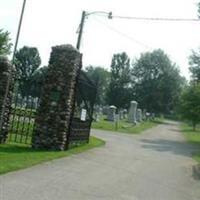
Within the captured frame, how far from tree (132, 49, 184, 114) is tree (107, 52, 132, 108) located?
208 centimetres

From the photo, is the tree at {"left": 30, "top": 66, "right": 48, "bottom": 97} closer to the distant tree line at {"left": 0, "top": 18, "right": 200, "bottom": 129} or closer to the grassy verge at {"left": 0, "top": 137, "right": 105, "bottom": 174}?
the grassy verge at {"left": 0, "top": 137, "right": 105, "bottom": 174}

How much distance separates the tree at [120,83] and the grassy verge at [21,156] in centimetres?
9183

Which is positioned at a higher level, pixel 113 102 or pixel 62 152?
pixel 113 102

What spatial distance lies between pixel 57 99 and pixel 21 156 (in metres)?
3.78

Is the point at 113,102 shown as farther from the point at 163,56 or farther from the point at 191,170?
the point at 191,170

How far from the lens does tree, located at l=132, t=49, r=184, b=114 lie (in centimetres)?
10569

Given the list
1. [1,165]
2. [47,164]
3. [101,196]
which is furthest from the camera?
[47,164]

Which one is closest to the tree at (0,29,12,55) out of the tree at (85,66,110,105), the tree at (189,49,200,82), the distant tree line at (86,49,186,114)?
the tree at (189,49,200,82)

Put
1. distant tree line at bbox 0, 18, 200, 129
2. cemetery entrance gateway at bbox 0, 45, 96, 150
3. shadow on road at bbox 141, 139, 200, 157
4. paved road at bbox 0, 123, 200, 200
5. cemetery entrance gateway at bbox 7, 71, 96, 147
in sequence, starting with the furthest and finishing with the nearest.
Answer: distant tree line at bbox 0, 18, 200, 129 → shadow on road at bbox 141, 139, 200, 157 → cemetery entrance gateway at bbox 7, 71, 96, 147 → cemetery entrance gateway at bbox 0, 45, 96, 150 → paved road at bbox 0, 123, 200, 200

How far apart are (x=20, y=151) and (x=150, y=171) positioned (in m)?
3.66

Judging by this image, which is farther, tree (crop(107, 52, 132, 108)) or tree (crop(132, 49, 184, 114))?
tree (crop(107, 52, 132, 108))

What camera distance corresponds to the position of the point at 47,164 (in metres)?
13.5

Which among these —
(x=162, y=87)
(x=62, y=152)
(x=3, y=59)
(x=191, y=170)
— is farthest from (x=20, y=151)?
(x=162, y=87)

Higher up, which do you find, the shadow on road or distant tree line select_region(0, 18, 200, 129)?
distant tree line select_region(0, 18, 200, 129)
